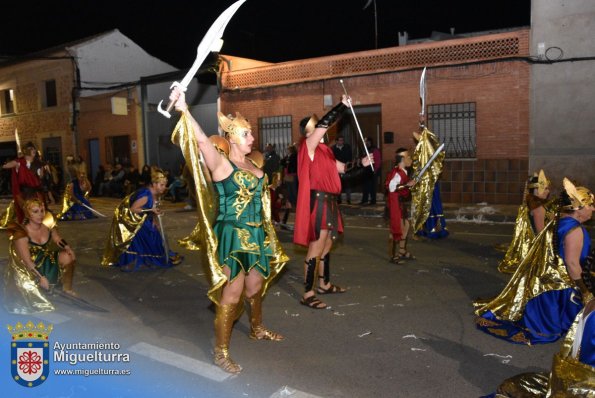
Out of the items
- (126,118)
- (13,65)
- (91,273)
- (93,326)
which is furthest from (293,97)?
(13,65)

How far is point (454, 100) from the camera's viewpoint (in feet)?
49.1

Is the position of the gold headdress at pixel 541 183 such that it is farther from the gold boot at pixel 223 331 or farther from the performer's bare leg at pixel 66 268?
the performer's bare leg at pixel 66 268

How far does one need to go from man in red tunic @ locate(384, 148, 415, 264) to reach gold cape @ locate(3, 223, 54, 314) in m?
4.62

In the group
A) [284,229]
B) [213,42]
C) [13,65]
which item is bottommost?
[284,229]

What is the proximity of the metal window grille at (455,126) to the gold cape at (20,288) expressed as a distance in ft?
39.0

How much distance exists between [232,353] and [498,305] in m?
2.44

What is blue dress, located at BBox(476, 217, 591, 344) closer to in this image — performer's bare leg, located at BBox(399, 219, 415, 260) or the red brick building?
performer's bare leg, located at BBox(399, 219, 415, 260)

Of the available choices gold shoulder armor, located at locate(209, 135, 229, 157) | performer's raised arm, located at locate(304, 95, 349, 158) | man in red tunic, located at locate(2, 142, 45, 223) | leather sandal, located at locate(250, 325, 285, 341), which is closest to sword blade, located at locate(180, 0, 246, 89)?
gold shoulder armor, located at locate(209, 135, 229, 157)

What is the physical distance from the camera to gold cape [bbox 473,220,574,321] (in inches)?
179

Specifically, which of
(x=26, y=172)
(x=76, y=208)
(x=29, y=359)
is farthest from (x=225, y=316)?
(x=76, y=208)

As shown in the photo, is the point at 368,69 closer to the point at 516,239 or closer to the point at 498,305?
the point at 516,239

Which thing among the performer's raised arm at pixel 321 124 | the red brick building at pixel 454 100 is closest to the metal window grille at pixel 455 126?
the red brick building at pixel 454 100

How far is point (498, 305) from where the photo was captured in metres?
4.91

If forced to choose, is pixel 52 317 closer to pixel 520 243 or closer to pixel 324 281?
pixel 324 281
